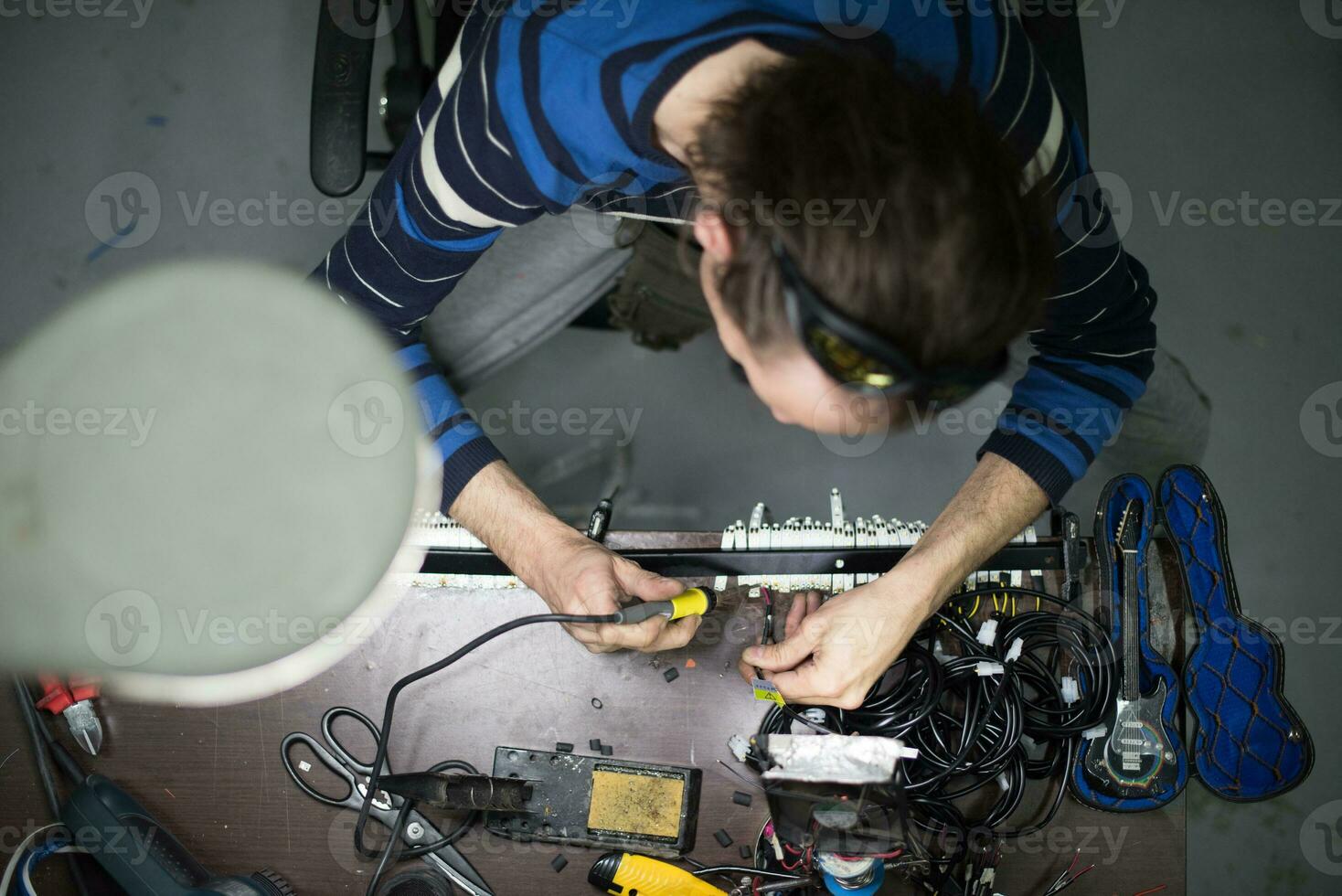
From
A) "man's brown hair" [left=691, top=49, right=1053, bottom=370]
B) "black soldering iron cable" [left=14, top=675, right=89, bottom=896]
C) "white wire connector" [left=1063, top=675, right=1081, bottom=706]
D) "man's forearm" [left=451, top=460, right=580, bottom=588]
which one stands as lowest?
"black soldering iron cable" [left=14, top=675, right=89, bottom=896]

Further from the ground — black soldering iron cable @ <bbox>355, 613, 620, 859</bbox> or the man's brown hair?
the man's brown hair

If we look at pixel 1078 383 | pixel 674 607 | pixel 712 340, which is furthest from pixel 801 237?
pixel 712 340

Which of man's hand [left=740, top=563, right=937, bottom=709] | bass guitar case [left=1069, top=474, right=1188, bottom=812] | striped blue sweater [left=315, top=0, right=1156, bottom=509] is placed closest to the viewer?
striped blue sweater [left=315, top=0, right=1156, bottom=509]

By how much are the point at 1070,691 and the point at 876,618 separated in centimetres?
27

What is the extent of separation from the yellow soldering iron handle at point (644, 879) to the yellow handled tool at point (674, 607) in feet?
0.83

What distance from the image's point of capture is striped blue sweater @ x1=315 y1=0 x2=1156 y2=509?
690 millimetres

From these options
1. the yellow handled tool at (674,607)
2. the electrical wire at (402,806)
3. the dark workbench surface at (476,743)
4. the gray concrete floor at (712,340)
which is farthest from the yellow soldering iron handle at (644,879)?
the gray concrete floor at (712,340)

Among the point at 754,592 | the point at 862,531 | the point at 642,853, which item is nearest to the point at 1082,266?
the point at 862,531

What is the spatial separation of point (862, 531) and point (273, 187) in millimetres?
1324

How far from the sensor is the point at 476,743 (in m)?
0.92

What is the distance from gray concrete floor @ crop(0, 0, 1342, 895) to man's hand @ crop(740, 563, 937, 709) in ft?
2.50

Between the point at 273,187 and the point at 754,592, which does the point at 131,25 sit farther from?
the point at 754,592

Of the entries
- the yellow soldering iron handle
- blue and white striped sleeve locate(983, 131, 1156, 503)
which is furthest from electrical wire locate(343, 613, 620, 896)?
A: blue and white striped sleeve locate(983, 131, 1156, 503)

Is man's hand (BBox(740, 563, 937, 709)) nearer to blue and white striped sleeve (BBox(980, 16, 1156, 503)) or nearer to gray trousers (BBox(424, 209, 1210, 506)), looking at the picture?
blue and white striped sleeve (BBox(980, 16, 1156, 503))
